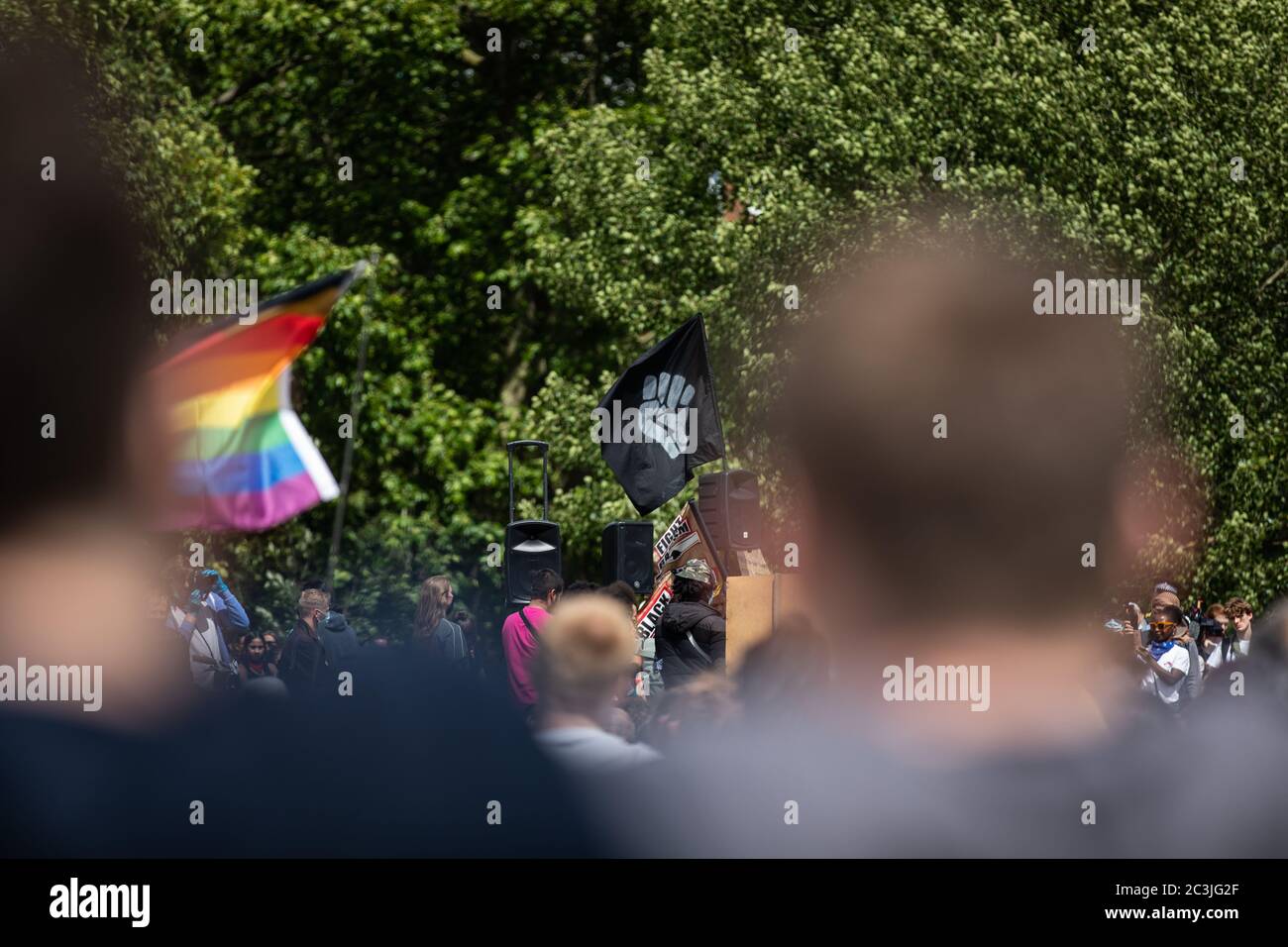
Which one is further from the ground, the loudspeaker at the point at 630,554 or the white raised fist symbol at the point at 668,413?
the white raised fist symbol at the point at 668,413

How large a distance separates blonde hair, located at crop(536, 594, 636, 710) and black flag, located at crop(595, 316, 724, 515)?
441cm

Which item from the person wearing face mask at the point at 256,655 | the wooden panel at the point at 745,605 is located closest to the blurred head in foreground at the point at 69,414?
the wooden panel at the point at 745,605

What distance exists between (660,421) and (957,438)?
6.40m

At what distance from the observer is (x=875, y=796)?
99.6 inches

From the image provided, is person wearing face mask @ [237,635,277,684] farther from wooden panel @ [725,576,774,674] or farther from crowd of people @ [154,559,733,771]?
wooden panel @ [725,576,774,674]

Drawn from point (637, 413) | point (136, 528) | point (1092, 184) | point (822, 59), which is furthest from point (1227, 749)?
point (822, 59)

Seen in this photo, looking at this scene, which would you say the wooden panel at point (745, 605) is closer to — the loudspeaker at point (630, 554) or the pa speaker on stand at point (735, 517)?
the pa speaker on stand at point (735, 517)

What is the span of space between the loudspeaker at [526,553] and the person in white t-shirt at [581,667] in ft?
28.2

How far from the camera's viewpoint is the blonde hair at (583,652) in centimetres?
350

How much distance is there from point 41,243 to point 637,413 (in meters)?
5.89

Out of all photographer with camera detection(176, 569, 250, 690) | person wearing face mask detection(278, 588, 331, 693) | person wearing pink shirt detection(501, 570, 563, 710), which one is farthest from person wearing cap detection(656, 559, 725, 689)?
person wearing face mask detection(278, 588, 331, 693)

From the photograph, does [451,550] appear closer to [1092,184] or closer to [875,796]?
[1092,184]

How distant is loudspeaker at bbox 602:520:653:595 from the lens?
13406mm

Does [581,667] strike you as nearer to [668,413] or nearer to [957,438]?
[957,438]
